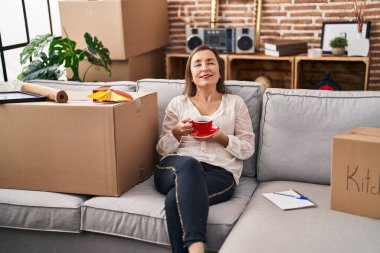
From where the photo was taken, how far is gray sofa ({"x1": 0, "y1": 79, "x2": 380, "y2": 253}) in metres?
1.62

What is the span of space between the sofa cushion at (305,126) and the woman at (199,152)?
0.35ft

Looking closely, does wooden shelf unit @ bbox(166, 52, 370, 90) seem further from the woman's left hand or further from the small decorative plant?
the woman's left hand

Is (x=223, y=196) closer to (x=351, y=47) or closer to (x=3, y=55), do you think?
(x=3, y=55)

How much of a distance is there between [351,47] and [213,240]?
8.43ft

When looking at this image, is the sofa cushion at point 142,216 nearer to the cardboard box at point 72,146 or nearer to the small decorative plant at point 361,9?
the cardboard box at point 72,146

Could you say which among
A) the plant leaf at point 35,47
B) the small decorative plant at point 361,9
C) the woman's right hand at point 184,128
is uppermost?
the small decorative plant at point 361,9

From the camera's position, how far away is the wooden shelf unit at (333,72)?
159 inches

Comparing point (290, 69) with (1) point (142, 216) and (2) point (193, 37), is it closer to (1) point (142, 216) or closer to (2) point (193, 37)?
(2) point (193, 37)

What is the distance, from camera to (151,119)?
219cm

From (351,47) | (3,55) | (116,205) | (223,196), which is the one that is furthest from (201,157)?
(351,47)

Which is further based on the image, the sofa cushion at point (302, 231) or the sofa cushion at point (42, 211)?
the sofa cushion at point (42, 211)

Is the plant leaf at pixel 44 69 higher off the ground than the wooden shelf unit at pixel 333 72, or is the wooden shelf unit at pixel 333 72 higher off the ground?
the plant leaf at pixel 44 69

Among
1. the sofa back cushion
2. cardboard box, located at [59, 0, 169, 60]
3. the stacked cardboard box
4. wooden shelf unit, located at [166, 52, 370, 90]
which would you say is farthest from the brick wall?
the sofa back cushion

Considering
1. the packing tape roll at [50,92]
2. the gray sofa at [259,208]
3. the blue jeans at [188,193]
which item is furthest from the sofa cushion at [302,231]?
the packing tape roll at [50,92]
